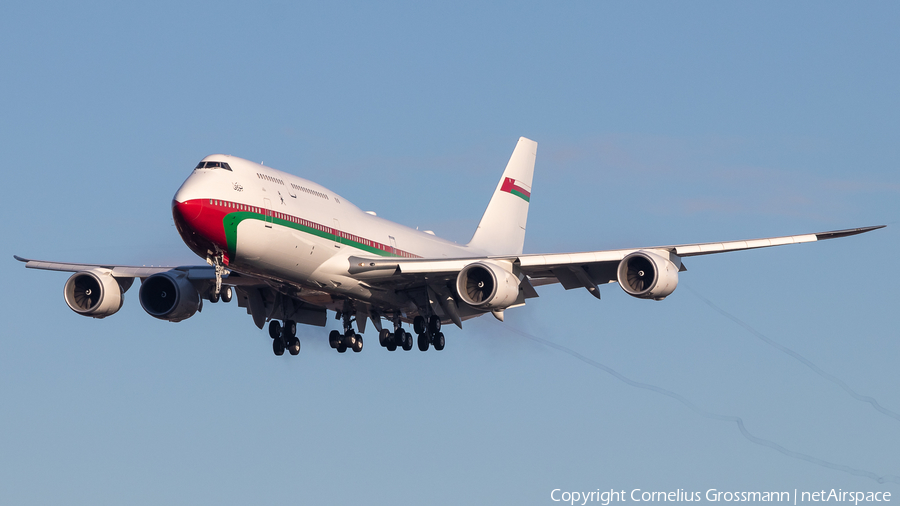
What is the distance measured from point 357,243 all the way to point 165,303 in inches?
360

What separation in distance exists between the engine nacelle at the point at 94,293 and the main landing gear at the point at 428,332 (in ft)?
40.8

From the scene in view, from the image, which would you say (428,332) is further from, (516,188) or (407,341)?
(516,188)

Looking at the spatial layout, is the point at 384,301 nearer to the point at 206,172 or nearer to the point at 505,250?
the point at 206,172

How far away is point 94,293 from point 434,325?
46.2ft

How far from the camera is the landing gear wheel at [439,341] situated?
161ft

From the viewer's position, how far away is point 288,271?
42.5 metres

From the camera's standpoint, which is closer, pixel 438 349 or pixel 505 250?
pixel 438 349

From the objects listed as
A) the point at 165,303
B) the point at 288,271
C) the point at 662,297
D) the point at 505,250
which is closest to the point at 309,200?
the point at 288,271

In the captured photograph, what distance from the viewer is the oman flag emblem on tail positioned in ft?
208

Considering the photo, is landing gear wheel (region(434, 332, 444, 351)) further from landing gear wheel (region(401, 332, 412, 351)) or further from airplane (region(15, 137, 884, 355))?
landing gear wheel (region(401, 332, 412, 351))

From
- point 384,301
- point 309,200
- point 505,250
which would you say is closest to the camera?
point 309,200

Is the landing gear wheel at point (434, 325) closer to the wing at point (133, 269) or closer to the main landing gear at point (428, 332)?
the main landing gear at point (428, 332)

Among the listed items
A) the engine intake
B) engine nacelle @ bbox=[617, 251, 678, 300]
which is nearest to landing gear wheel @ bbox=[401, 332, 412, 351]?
engine nacelle @ bbox=[617, 251, 678, 300]

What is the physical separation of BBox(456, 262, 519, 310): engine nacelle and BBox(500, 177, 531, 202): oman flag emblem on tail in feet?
62.9
